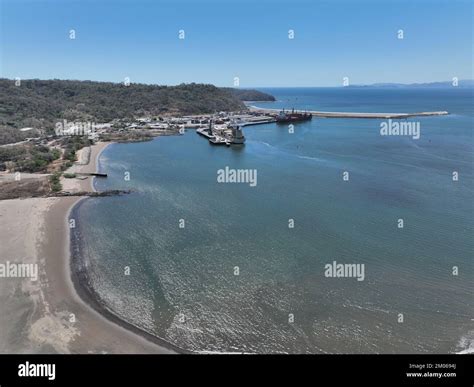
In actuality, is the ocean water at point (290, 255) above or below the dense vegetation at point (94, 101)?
below

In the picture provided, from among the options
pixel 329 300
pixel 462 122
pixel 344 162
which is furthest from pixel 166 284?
pixel 462 122

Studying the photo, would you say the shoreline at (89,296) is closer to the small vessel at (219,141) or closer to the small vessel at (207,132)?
the small vessel at (219,141)

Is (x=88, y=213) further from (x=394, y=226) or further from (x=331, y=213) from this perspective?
(x=394, y=226)

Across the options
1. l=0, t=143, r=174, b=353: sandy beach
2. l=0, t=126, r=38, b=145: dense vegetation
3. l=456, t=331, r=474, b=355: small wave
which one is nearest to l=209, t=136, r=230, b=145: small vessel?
l=0, t=126, r=38, b=145: dense vegetation

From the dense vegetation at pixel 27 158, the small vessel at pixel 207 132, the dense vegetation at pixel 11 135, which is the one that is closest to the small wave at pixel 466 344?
the dense vegetation at pixel 27 158

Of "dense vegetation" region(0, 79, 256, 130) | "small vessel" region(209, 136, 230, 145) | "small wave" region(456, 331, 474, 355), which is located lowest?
"small wave" region(456, 331, 474, 355)

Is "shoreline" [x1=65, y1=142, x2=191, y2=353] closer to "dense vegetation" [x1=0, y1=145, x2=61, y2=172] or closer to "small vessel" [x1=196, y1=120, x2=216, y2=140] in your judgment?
"dense vegetation" [x1=0, y1=145, x2=61, y2=172]

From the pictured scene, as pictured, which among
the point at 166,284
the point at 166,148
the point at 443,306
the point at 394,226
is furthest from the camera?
the point at 166,148
